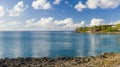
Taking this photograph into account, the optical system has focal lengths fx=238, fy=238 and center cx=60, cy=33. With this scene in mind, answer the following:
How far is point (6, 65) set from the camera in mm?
30609

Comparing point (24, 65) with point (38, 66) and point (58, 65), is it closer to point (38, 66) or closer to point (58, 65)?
point (38, 66)

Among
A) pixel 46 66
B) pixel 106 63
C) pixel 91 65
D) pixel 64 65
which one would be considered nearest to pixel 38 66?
pixel 46 66

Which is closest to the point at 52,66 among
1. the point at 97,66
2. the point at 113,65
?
the point at 97,66

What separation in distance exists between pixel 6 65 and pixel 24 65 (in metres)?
2.37

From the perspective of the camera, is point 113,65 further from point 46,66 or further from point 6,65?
point 6,65

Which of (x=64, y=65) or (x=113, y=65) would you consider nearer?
(x=113, y=65)

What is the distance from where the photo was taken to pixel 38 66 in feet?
101

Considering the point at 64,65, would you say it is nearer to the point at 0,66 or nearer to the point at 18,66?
the point at 18,66

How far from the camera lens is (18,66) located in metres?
30.8

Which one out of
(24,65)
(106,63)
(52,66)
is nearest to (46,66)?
(52,66)

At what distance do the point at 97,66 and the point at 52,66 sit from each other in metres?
5.80

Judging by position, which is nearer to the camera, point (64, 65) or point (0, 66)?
point (0, 66)

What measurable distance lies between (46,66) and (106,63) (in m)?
7.82

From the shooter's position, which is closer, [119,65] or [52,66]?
[119,65]
